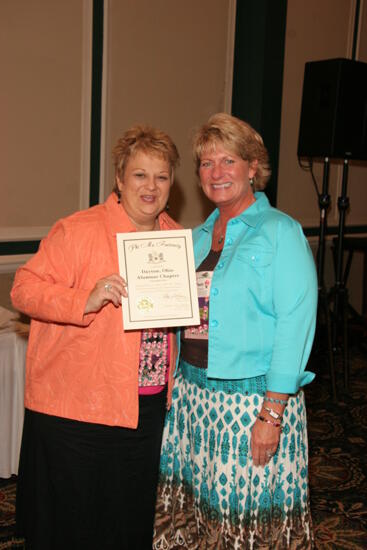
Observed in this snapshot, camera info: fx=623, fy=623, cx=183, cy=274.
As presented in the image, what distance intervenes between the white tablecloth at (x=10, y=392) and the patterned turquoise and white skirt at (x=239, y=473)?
104cm

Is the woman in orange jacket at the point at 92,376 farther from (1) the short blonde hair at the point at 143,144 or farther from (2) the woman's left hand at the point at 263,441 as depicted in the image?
(2) the woman's left hand at the point at 263,441

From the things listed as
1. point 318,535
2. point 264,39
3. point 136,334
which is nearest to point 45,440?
point 136,334

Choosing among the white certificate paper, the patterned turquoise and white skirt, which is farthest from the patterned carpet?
the white certificate paper

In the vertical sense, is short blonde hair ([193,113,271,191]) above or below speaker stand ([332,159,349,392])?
above

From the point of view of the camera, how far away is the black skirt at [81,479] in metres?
1.96

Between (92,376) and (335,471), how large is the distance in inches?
78.4

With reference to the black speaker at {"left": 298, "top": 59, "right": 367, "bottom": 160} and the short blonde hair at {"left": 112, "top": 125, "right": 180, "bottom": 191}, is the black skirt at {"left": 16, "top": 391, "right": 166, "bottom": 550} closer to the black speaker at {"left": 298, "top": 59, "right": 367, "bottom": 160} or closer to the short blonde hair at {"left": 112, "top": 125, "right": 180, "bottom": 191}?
the short blonde hair at {"left": 112, "top": 125, "right": 180, "bottom": 191}

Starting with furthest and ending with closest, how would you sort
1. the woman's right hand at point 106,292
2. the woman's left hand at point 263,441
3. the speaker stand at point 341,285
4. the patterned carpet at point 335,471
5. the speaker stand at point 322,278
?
the speaker stand at point 341,285, the speaker stand at point 322,278, the patterned carpet at point 335,471, the woman's left hand at point 263,441, the woman's right hand at point 106,292

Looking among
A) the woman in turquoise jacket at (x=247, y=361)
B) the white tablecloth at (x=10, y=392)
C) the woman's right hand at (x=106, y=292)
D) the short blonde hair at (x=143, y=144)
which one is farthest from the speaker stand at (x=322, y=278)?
the woman's right hand at (x=106, y=292)

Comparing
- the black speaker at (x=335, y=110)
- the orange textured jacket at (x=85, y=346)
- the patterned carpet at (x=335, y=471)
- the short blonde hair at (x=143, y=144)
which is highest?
the black speaker at (x=335, y=110)

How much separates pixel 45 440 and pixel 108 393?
275 millimetres

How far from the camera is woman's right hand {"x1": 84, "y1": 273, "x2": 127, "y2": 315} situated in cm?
178

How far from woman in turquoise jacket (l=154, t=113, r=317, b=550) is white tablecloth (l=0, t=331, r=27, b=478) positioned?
41.2 inches

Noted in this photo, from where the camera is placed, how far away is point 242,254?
1.92 meters
